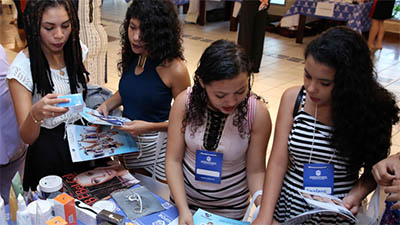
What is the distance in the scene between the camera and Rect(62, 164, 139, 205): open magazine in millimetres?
1740

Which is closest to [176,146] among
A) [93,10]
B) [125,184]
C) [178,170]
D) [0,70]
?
[178,170]

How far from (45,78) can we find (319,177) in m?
1.48

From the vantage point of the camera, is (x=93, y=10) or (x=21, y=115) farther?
(x=93, y=10)

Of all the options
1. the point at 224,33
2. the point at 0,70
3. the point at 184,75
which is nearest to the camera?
the point at 0,70

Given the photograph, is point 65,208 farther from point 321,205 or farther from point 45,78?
point 321,205

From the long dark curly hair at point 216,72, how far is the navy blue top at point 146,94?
43 centimetres

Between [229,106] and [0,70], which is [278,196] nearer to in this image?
[229,106]

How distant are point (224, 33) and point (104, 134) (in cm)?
766

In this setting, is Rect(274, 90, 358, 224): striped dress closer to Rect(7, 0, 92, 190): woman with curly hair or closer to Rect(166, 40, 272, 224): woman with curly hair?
Rect(166, 40, 272, 224): woman with curly hair

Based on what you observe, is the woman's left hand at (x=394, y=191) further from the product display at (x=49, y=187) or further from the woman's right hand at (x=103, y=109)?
the woman's right hand at (x=103, y=109)

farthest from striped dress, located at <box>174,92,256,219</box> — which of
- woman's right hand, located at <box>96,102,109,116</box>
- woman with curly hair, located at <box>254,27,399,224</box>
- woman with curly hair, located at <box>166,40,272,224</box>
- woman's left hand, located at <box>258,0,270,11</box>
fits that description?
woman's left hand, located at <box>258,0,270,11</box>

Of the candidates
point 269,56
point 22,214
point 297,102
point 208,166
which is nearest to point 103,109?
point 208,166

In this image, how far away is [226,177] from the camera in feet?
5.96

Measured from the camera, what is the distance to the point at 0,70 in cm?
203
